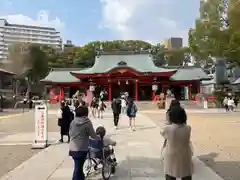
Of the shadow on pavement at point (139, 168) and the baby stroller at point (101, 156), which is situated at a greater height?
the baby stroller at point (101, 156)

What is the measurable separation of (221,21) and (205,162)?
24.7 m

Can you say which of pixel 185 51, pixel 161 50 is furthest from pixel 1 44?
pixel 185 51

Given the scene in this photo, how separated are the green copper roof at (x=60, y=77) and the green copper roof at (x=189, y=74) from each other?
45.0ft

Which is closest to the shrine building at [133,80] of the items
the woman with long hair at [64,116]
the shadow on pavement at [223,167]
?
the woman with long hair at [64,116]

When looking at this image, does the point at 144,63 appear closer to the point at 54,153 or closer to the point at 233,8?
the point at 233,8

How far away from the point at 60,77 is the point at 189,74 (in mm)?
18213

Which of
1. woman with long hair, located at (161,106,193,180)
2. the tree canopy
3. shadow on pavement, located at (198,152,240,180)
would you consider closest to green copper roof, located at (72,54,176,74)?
the tree canopy

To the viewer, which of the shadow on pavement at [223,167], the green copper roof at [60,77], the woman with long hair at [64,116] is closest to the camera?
the shadow on pavement at [223,167]

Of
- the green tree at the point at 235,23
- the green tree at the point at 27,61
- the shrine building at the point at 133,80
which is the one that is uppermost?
the green tree at the point at 27,61

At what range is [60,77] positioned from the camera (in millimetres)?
49719

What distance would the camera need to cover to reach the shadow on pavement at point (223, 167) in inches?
290

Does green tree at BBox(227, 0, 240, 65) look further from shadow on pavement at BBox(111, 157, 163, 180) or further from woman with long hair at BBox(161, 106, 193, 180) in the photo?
woman with long hair at BBox(161, 106, 193, 180)

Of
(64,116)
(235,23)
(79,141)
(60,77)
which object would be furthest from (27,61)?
(79,141)

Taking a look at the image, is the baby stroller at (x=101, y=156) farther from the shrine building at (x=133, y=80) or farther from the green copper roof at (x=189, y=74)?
the green copper roof at (x=189, y=74)
